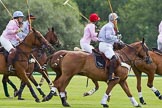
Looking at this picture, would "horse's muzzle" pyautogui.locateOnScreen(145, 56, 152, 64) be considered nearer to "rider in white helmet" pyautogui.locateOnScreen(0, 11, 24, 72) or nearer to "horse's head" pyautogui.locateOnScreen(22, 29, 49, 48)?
"horse's head" pyautogui.locateOnScreen(22, 29, 49, 48)

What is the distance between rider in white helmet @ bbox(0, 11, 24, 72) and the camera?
21062 mm

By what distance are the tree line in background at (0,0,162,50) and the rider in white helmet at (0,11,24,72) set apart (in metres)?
34.2

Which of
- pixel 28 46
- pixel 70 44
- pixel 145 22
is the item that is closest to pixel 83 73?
pixel 28 46

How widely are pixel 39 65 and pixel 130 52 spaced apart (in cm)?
413

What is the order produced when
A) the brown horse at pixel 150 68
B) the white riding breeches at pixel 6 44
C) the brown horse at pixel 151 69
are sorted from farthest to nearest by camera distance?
the brown horse at pixel 151 69 → the brown horse at pixel 150 68 → the white riding breeches at pixel 6 44

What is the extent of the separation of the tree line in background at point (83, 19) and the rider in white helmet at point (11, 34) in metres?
34.2

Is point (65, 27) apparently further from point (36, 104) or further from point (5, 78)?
point (36, 104)

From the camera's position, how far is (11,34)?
21672mm

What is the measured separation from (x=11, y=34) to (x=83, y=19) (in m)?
62.7

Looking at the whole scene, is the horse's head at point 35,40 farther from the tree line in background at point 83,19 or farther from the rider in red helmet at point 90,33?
the tree line in background at point 83,19

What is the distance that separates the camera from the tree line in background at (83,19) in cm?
6369

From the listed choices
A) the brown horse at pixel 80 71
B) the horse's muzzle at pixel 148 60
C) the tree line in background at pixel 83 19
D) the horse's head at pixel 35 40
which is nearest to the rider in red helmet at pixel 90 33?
the horse's muzzle at pixel 148 60

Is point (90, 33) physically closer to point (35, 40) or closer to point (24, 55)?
point (35, 40)

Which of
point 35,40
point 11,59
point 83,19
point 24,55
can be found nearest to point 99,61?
point 35,40
